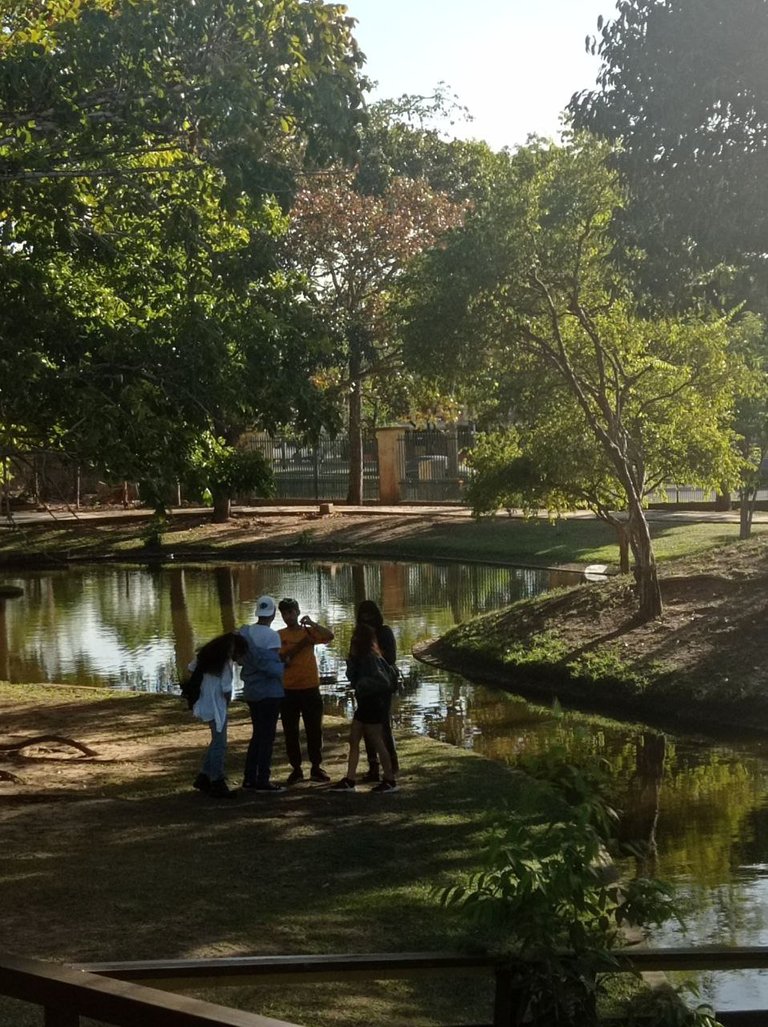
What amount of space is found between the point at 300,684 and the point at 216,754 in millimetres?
1047

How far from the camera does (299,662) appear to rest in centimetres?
1354

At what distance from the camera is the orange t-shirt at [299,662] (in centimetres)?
1341

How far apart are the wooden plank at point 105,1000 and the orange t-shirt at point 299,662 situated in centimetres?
905

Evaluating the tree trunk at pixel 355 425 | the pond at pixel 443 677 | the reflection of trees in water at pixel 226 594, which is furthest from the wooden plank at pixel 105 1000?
the tree trunk at pixel 355 425

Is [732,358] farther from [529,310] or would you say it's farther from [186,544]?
[186,544]

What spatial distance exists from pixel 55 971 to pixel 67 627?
25307 millimetres

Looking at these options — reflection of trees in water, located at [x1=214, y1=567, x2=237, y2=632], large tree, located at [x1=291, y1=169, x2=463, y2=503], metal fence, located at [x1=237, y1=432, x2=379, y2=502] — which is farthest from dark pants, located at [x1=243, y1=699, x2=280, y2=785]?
metal fence, located at [x1=237, y1=432, x2=379, y2=502]

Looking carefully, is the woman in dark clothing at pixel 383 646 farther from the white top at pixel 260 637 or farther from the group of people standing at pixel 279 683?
the white top at pixel 260 637

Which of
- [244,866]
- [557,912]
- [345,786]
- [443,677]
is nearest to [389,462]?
[443,677]

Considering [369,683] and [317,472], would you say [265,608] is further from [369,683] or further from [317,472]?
[317,472]

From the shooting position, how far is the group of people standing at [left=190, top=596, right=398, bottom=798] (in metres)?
12.8

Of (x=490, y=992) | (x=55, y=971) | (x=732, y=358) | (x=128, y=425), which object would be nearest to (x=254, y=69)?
(x=128, y=425)

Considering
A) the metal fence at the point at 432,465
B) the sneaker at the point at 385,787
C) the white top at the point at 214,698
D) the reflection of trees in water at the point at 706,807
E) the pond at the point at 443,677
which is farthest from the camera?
the metal fence at the point at 432,465

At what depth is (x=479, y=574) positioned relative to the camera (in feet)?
117
